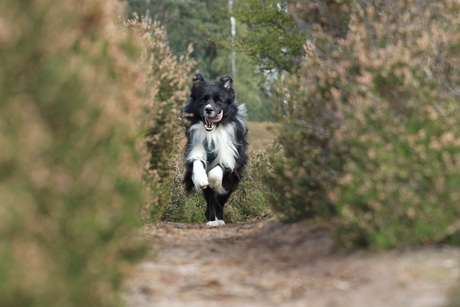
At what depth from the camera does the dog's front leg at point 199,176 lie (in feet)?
43.4

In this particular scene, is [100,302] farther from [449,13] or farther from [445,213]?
[449,13]

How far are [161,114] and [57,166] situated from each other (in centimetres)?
508

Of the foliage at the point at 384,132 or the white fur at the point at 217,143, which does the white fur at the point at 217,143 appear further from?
the foliage at the point at 384,132

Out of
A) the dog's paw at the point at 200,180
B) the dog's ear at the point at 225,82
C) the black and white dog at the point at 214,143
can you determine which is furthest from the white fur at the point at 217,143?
the dog's ear at the point at 225,82

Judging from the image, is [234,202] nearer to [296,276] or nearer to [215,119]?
[215,119]

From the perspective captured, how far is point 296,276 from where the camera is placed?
696 cm

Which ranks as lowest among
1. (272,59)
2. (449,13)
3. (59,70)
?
(59,70)

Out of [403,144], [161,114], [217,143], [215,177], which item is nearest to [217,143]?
[217,143]

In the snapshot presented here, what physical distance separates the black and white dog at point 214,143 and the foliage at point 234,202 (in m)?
1.72

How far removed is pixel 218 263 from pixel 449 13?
11.1ft

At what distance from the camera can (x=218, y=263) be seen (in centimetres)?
788

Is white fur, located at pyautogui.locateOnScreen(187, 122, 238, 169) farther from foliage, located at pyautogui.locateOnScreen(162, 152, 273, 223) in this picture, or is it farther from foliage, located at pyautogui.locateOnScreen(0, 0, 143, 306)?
foliage, located at pyautogui.locateOnScreen(0, 0, 143, 306)

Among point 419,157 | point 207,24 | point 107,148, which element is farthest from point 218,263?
point 207,24

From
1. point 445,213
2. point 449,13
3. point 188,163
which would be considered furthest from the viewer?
point 188,163
